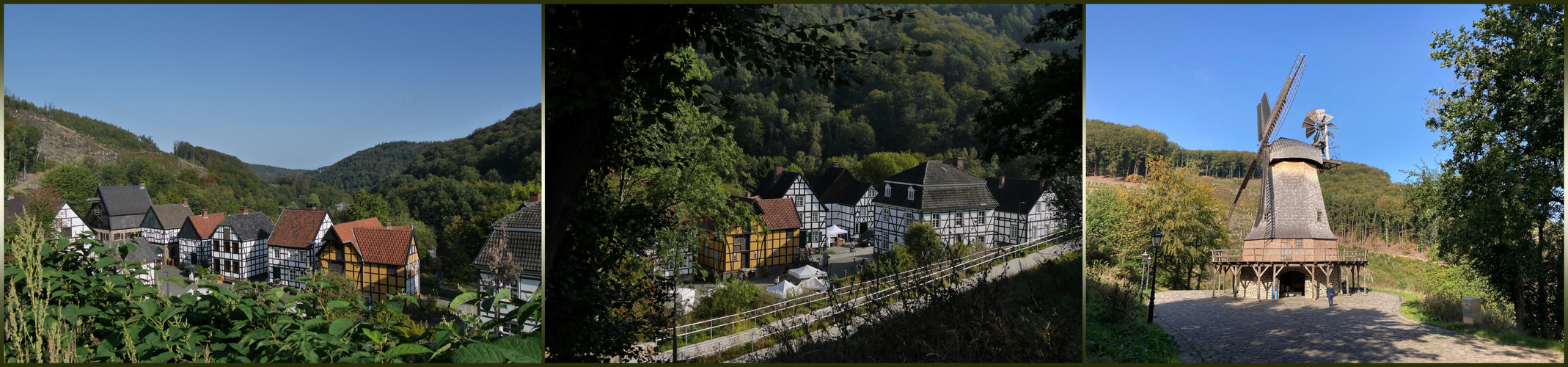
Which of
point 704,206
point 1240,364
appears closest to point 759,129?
point 704,206

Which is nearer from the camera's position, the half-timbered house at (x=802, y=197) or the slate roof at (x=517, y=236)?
the slate roof at (x=517, y=236)

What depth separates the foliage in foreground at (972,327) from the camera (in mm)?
4043

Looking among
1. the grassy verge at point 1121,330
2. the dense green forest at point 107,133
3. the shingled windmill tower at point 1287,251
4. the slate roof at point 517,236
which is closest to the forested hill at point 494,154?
the slate roof at point 517,236

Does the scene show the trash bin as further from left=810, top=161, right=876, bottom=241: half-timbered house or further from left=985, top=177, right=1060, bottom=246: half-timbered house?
left=810, top=161, right=876, bottom=241: half-timbered house

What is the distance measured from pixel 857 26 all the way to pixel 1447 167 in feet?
14.2

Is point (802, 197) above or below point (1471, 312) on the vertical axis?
above

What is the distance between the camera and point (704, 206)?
4.18 metres

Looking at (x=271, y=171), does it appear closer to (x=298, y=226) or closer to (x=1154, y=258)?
(x=298, y=226)

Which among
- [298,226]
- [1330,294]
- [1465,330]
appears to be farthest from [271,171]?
[1465,330]

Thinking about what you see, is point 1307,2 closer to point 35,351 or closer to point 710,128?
point 710,128

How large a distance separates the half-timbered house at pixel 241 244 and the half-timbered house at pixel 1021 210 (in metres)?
4.20

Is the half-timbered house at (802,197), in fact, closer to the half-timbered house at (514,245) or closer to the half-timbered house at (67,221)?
the half-timbered house at (514,245)

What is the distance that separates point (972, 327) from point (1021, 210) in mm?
763

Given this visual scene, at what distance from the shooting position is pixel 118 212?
3.90 metres
